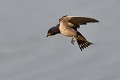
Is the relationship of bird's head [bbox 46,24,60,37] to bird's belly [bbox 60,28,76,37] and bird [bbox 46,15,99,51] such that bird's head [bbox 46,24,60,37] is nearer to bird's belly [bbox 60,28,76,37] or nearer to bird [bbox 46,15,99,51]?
bird [bbox 46,15,99,51]

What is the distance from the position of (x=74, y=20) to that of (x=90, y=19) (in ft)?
3.45

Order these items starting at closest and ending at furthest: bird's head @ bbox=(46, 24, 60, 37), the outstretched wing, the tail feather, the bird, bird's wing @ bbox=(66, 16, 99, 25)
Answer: bird's wing @ bbox=(66, 16, 99, 25) → the outstretched wing → the bird → bird's head @ bbox=(46, 24, 60, 37) → the tail feather

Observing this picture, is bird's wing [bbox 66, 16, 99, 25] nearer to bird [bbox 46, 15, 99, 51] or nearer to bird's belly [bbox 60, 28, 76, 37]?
bird [bbox 46, 15, 99, 51]

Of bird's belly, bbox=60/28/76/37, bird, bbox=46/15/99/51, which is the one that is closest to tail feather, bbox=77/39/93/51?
bird, bbox=46/15/99/51

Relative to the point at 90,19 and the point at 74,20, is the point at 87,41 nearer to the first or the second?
the point at 74,20

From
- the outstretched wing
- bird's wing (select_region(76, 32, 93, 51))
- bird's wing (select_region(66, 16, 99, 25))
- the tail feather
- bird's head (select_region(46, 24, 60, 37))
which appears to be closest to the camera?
bird's wing (select_region(66, 16, 99, 25))

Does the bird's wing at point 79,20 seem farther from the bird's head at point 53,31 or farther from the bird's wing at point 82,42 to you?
the bird's head at point 53,31

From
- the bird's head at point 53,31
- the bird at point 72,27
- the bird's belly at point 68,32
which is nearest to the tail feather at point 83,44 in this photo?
the bird at point 72,27

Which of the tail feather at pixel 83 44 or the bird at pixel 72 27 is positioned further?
the tail feather at pixel 83 44

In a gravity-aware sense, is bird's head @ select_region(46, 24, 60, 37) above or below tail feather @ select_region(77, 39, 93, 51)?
above

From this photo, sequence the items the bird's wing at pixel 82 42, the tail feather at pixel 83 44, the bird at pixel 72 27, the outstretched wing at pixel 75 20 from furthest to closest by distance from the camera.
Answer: the tail feather at pixel 83 44 → the bird's wing at pixel 82 42 → the bird at pixel 72 27 → the outstretched wing at pixel 75 20

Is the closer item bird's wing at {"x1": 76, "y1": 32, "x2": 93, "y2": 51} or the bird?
the bird

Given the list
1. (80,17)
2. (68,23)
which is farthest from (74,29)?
→ (80,17)

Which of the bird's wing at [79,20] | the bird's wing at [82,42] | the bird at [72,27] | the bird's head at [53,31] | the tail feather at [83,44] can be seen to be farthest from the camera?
the tail feather at [83,44]
